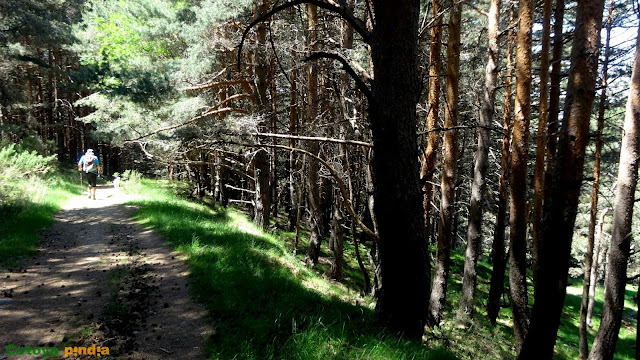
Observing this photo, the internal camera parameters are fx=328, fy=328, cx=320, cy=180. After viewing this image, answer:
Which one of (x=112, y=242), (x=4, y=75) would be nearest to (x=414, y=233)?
(x=112, y=242)

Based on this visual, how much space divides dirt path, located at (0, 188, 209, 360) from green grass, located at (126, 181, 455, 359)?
29cm

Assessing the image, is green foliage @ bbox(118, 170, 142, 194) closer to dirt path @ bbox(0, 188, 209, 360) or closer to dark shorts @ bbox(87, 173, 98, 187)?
dark shorts @ bbox(87, 173, 98, 187)

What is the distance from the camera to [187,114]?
9859 mm

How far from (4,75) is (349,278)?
46.6 ft

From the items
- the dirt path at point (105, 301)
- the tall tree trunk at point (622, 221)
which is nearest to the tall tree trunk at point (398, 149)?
the dirt path at point (105, 301)

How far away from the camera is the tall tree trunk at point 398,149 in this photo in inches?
88.8

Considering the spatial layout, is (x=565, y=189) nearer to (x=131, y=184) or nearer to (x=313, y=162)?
(x=313, y=162)

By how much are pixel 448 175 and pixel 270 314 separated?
580 cm

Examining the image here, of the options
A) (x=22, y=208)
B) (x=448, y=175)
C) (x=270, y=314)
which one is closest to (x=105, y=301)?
(x=270, y=314)

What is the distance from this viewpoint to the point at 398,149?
7.76 feet

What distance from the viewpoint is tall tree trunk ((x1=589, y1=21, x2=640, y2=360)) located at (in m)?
5.80

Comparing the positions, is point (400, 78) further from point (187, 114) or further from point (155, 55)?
point (155, 55)

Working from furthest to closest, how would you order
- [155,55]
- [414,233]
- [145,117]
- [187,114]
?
[155,55]
[145,117]
[187,114]
[414,233]

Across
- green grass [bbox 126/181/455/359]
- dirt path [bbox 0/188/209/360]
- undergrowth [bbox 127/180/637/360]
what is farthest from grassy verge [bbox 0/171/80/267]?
green grass [bbox 126/181/455/359]
